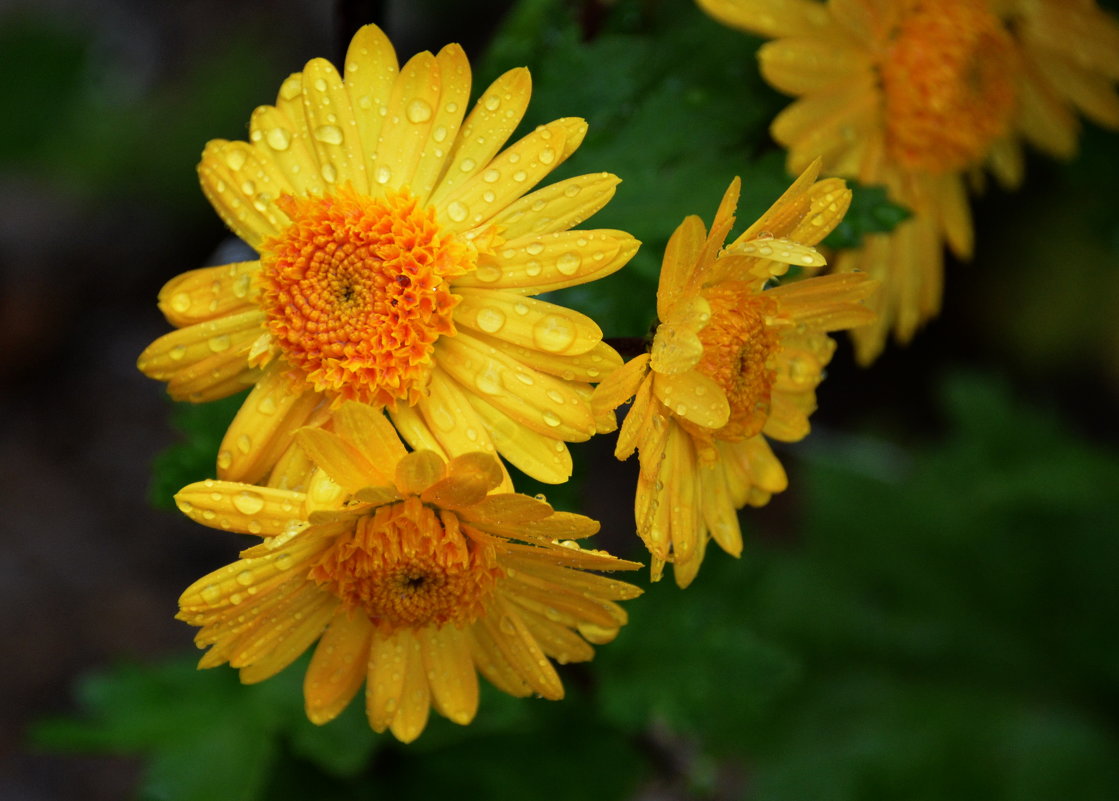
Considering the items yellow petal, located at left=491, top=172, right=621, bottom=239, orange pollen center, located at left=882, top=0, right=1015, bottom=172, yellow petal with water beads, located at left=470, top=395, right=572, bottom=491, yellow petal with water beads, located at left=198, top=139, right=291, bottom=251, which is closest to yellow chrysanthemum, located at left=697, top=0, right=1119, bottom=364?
orange pollen center, located at left=882, top=0, right=1015, bottom=172

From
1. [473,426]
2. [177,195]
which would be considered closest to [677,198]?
[473,426]

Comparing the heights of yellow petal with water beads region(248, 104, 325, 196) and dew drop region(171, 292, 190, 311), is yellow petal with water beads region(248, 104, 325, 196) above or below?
above

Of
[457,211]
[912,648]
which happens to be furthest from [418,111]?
[912,648]

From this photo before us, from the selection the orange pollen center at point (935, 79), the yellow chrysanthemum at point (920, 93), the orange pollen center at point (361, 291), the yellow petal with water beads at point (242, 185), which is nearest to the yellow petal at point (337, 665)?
the orange pollen center at point (361, 291)

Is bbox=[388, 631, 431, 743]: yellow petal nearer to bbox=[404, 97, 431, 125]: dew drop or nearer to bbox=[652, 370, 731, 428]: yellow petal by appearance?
bbox=[652, 370, 731, 428]: yellow petal

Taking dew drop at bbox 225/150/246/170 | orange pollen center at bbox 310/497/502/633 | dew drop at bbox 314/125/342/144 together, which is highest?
dew drop at bbox 225/150/246/170

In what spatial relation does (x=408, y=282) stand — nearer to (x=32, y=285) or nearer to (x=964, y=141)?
(x=964, y=141)

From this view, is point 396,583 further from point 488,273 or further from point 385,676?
point 488,273

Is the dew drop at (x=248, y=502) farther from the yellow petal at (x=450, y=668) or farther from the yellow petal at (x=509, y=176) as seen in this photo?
the yellow petal at (x=509, y=176)
